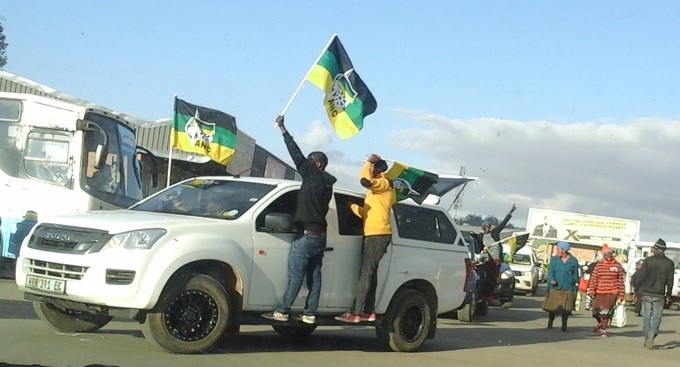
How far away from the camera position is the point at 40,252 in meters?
9.74

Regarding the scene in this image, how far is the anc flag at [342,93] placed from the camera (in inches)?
574

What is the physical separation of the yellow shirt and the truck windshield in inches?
49.1

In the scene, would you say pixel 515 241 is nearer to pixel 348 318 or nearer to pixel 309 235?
pixel 348 318

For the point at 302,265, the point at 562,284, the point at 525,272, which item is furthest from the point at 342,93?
the point at 525,272

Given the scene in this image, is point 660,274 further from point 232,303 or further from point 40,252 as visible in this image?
point 40,252

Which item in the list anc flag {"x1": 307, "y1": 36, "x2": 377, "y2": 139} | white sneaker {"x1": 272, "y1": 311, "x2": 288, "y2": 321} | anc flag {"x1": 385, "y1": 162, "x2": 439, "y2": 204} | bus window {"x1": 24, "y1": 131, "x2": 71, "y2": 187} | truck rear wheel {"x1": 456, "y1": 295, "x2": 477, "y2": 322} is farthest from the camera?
truck rear wheel {"x1": 456, "y1": 295, "x2": 477, "y2": 322}

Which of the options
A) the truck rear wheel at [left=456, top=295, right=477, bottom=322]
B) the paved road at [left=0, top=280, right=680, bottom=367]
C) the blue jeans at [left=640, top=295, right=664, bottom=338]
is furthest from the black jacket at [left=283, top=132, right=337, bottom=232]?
the truck rear wheel at [left=456, top=295, right=477, bottom=322]

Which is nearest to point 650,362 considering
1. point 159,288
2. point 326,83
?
point 326,83

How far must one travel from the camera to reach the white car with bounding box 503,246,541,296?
36094 mm

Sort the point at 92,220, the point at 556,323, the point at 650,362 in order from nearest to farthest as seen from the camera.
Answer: the point at 92,220 < the point at 650,362 < the point at 556,323

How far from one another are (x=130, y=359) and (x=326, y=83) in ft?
21.3

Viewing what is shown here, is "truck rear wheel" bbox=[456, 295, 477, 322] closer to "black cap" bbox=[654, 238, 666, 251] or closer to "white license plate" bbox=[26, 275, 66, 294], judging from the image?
"black cap" bbox=[654, 238, 666, 251]

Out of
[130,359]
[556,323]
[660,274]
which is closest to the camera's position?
[130,359]

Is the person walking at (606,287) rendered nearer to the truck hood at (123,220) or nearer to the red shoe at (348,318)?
the red shoe at (348,318)
